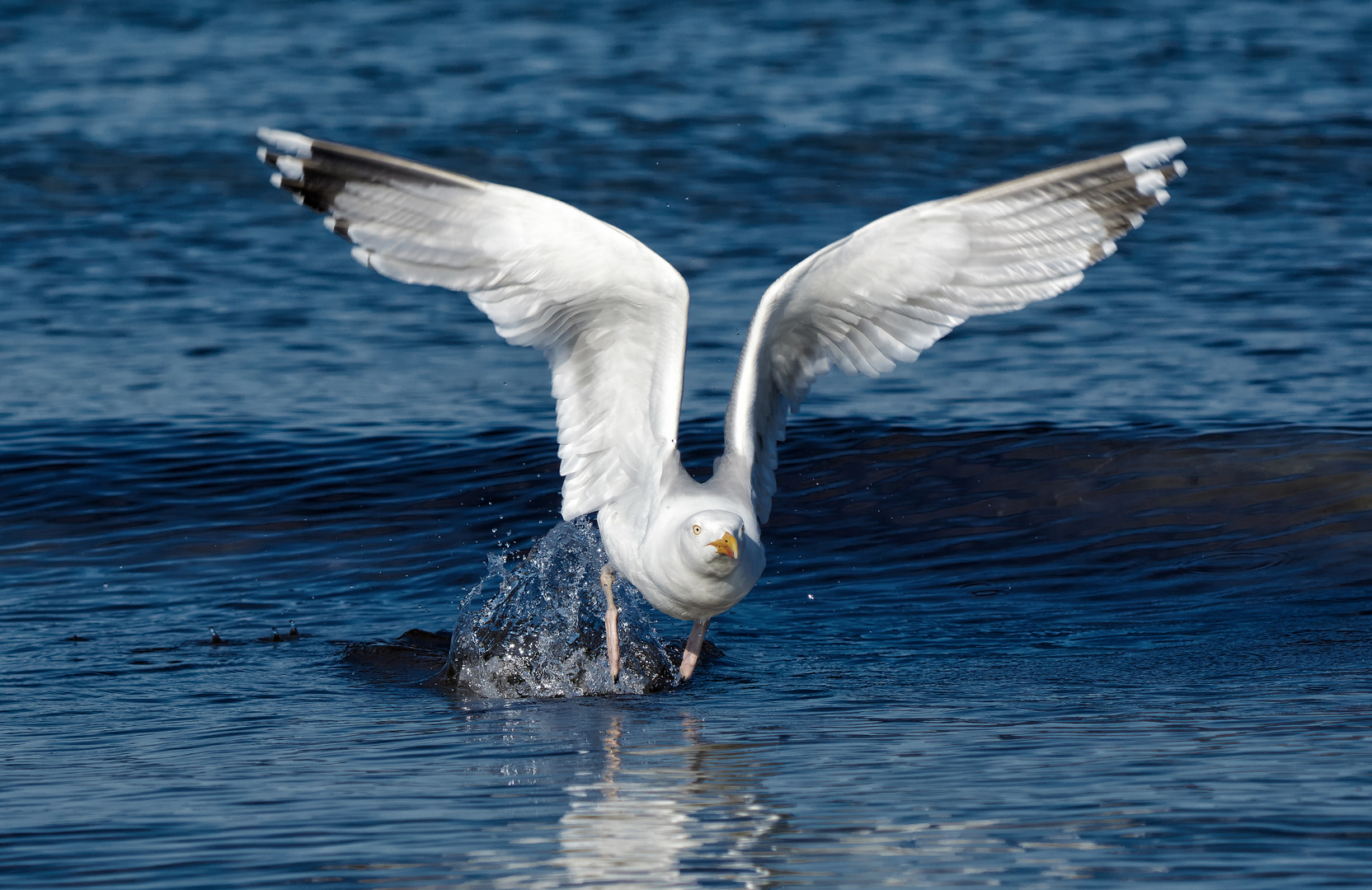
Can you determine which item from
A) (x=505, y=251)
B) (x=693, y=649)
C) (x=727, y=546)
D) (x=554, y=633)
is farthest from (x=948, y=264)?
(x=554, y=633)

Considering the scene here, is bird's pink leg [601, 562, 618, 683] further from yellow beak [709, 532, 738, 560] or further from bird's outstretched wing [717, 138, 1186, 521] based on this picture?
yellow beak [709, 532, 738, 560]

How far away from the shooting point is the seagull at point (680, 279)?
6176mm

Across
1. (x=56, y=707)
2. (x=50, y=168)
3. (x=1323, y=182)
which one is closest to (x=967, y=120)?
(x=1323, y=182)

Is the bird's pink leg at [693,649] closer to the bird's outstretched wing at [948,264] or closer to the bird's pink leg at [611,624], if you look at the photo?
the bird's pink leg at [611,624]

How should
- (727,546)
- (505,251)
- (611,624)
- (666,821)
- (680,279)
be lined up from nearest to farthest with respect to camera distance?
1. (666,821)
2. (727,546)
3. (680,279)
4. (505,251)
5. (611,624)

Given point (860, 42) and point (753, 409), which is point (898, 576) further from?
point (860, 42)

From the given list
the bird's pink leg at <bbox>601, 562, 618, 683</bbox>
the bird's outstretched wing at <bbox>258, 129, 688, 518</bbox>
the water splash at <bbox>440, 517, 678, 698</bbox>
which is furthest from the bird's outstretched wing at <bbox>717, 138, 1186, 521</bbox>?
the water splash at <bbox>440, 517, 678, 698</bbox>

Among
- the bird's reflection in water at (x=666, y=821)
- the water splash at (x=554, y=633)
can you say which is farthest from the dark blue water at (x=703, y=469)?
the water splash at (x=554, y=633)

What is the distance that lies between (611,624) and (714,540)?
48.8 inches

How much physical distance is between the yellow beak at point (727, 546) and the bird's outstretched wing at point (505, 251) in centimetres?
67

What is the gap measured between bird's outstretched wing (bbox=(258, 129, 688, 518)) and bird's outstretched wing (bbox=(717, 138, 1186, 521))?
0.34m

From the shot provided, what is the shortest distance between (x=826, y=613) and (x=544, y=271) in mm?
2255

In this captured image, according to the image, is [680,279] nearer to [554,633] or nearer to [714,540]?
[714,540]

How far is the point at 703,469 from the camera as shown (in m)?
9.99
